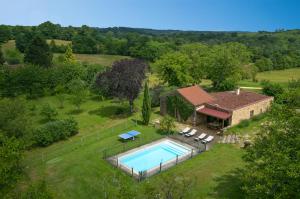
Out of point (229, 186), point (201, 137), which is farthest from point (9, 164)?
point (201, 137)

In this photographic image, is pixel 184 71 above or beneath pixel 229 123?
above

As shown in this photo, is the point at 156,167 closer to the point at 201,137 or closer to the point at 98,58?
the point at 201,137

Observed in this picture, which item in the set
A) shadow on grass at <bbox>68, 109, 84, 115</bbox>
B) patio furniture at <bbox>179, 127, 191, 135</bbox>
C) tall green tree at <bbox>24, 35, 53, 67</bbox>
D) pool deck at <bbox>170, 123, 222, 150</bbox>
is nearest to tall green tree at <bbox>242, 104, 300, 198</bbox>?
pool deck at <bbox>170, 123, 222, 150</bbox>

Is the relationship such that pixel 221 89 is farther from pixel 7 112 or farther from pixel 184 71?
pixel 7 112

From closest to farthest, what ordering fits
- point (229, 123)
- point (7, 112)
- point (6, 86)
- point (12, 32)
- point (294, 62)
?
point (7, 112), point (229, 123), point (6, 86), point (294, 62), point (12, 32)

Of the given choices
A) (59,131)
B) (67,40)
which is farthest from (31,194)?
(67,40)

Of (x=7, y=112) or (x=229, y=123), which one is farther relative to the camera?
(x=229, y=123)

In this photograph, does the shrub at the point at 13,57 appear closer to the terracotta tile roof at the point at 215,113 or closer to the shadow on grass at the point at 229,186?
the terracotta tile roof at the point at 215,113
